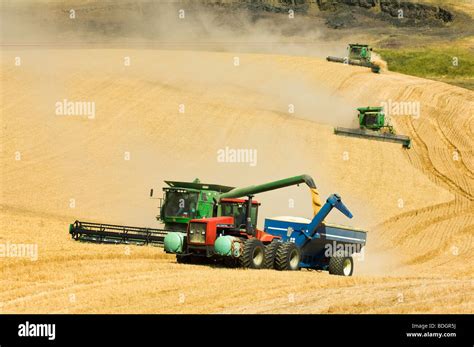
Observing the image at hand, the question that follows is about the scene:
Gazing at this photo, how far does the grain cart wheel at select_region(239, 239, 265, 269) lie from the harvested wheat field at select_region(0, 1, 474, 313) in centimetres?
54

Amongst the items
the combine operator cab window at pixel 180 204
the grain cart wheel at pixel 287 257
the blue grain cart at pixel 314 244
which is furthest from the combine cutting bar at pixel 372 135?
the grain cart wheel at pixel 287 257

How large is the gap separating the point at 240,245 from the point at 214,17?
89046 mm

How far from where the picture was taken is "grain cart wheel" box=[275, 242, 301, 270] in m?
20.3

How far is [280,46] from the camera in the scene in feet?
281

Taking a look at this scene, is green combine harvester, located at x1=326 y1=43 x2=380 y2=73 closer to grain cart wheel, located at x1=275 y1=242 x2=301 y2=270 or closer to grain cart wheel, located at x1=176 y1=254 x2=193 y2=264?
grain cart wheel, located at x1=275 y1=242 x2=301 y2=270

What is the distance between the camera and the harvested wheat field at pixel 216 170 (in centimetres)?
1620

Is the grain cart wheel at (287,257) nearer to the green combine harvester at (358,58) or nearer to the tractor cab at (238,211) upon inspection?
the tractor cab at (238,211)

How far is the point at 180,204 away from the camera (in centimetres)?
2370

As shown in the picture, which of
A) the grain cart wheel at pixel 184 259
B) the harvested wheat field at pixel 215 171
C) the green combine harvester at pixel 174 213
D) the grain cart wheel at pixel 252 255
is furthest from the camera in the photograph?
the green combine harvester at pixel 174 213

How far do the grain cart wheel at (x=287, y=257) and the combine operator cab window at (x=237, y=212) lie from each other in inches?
41.8

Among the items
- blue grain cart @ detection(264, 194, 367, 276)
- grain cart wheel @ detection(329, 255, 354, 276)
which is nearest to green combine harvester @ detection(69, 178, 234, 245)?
blue grain cart @ detection(264, 194, 367, 276)

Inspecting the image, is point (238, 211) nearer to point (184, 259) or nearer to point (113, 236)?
point (184, 259)
